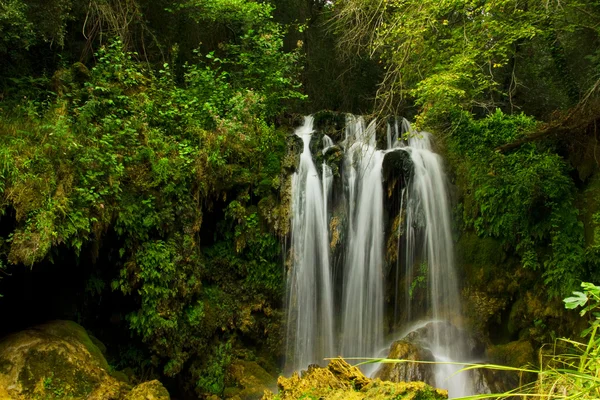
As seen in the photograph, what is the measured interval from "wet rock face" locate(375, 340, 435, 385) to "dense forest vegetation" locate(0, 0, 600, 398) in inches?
64.1

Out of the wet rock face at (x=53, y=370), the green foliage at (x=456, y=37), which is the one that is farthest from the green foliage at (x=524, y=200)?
the wet rock face at (x=53, y=370)

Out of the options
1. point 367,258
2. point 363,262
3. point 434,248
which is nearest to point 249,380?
point 363,262

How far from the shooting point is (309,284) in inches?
322

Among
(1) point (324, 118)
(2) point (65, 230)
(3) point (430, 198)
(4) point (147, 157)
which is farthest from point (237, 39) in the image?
(2) point (65, 230)

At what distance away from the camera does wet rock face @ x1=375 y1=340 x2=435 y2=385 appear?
20.5ft

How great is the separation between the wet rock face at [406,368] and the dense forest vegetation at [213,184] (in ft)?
5.34

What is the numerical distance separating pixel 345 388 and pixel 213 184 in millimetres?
4250

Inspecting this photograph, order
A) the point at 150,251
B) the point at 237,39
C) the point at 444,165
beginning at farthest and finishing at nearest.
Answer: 1. the point at 237,39
2. the point at 444,165
3. the point at 150,251

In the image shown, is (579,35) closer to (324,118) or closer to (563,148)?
(563,148)

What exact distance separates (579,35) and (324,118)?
18.9 feet

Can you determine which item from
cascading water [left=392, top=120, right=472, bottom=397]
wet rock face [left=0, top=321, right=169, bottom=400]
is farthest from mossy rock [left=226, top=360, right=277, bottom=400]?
cascading water [left=392, top=120, right=472, bottom=397]

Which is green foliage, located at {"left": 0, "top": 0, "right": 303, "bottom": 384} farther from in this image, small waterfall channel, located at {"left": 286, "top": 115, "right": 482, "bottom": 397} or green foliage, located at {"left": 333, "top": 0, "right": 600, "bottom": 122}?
green foliage, located at {"left": 333, "top": 0, "right": 600, "bottom": 122}

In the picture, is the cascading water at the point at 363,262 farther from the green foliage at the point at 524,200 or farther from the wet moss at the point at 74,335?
the wet moss at the point at 74,335

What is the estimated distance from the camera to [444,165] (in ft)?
29.9
